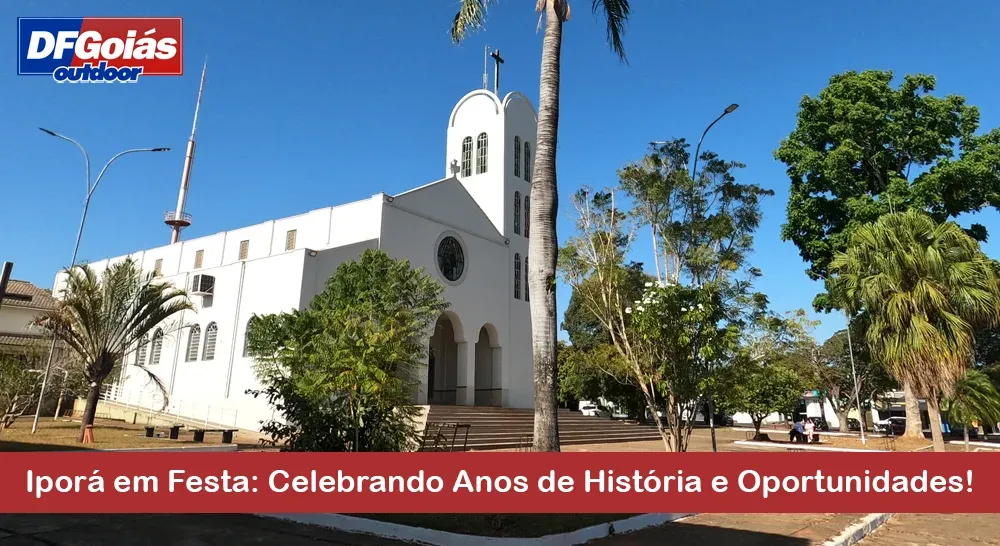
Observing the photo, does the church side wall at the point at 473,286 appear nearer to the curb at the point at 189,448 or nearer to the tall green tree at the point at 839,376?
the curb at the point at 189,448

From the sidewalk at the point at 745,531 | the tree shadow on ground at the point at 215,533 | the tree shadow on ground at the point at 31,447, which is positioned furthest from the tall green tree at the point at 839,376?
the tree shadow on ground at the point at 31,447

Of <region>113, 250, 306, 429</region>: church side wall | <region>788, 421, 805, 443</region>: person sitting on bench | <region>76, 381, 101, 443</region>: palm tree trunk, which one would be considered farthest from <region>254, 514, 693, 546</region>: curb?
<region>788, 421, 805, 443</region>: person sitting on bench

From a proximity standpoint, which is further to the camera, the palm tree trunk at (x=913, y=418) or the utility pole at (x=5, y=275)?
the palm tree trunk at (x=913, y=418)

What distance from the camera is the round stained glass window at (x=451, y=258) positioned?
26841 mm

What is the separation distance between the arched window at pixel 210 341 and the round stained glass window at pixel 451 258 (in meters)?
9.93

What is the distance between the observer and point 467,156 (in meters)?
32.1

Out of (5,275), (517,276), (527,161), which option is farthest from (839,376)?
(5,275)

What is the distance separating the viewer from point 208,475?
21.1 feet

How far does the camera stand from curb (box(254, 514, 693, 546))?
625 cm

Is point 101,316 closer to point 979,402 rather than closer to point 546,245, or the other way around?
point 546,245

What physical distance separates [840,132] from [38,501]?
95.2 ft

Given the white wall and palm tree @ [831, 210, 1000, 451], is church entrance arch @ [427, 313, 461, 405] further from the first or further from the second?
the white wall

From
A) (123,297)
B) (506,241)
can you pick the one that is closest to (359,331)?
(123,297)

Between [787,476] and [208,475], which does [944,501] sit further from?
[208,475]
